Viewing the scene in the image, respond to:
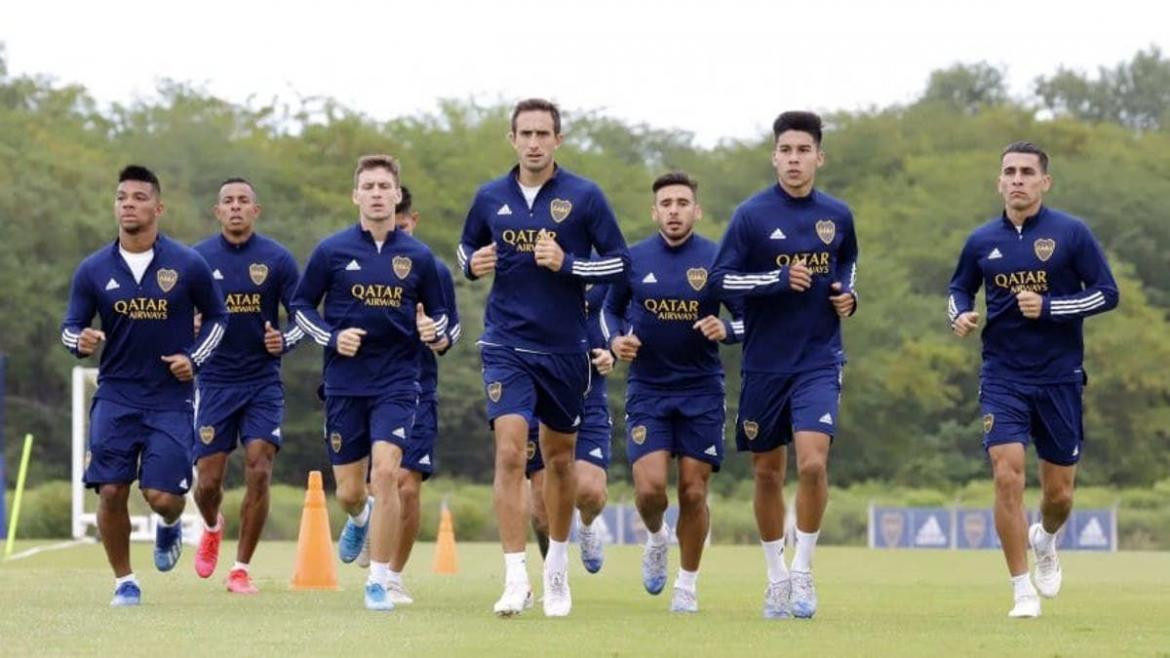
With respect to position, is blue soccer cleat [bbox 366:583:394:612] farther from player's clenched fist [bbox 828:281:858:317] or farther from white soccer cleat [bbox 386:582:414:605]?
player's clenched fist [bbox 828:281:858:317]

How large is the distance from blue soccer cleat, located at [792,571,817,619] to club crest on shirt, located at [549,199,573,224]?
2380 millimetres

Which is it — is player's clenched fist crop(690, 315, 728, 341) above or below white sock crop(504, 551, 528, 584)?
above

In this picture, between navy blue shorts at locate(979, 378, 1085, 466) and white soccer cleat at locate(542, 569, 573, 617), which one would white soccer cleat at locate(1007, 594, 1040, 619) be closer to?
navy blue shorts at locate(979, 378, 1085, 466)

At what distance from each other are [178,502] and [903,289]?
2066 inches

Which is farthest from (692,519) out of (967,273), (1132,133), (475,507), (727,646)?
(1132,133)

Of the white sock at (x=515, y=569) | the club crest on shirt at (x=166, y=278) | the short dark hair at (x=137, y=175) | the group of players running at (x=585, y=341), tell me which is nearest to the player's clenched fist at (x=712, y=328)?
the group of players running at (x=585, y=341)

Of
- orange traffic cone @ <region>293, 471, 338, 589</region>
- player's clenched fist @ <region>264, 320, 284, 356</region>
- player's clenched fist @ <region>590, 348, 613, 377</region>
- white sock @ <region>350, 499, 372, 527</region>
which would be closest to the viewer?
player's clenched fist @ <region>590, 348, 613, 377</region>

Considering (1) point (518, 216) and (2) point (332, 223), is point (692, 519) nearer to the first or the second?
(1) point (518, 216)

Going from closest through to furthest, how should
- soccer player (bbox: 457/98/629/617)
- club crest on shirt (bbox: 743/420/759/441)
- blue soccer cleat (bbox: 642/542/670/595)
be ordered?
soccer player (bbox: 457/98/629/617)
club crest on shirt (bbox: 743/420/759/441)
blue soccer cleat (bbox: 642/542/670/595)

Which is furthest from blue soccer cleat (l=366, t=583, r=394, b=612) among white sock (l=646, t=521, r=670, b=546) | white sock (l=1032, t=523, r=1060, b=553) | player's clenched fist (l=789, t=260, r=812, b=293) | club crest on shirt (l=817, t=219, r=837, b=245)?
white sock (l=1032, t=523, r=1060, b=553)

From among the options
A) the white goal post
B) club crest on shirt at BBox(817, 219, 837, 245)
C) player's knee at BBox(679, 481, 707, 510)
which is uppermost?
club crest on shirt at BBox(817, 219, 837, 245)

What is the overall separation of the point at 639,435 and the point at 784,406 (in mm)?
1715

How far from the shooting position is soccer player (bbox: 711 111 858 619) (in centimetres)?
1460

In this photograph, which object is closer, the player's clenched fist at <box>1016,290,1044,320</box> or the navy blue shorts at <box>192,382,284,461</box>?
the player's clenched fist at <box>1016,290,1044,320</box>
